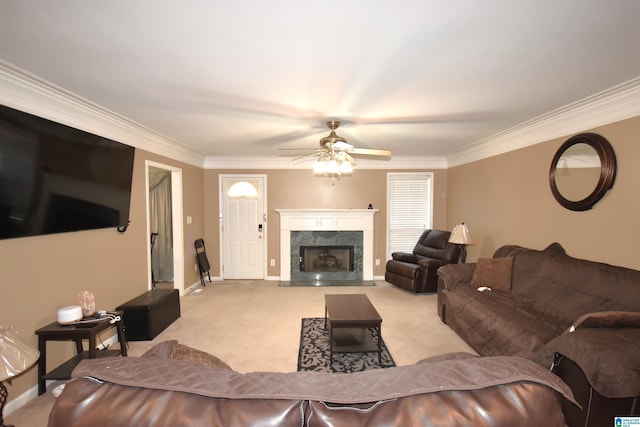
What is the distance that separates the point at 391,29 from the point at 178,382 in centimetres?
189

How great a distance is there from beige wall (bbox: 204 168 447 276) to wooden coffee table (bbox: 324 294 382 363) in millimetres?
2691

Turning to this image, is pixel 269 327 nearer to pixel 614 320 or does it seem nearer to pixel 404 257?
pixel 404 257

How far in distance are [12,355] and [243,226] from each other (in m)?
4.38

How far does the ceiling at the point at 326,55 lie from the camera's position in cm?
143

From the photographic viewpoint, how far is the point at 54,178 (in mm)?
2367

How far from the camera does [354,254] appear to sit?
19.0ft

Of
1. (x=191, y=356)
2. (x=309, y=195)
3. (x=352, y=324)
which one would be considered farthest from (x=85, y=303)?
(x=309, y=195)

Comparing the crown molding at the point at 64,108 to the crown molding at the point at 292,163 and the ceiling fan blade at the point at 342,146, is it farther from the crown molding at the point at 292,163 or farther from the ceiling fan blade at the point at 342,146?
the ceiling fan blade at the point at 342,146

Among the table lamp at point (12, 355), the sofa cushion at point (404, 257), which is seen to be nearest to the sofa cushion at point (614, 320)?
the sofa cushion at point (404, 257)

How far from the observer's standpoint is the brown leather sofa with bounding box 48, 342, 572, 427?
29.9 inches

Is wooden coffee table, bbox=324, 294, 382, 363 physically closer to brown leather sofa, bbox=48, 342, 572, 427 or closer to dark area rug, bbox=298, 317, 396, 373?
dark area rug, bbox=298, 317, 396, 373

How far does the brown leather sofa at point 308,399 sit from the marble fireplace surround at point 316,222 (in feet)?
16.0

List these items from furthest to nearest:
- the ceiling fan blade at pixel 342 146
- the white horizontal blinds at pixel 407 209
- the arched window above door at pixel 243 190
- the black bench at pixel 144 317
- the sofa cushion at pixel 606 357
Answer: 1. the white horizontal blinds at pixel 407 209
2. the arched window above door at pixel 243 190
3. the black bench at pixel 144 317
4. the ceiling fan blade at pixel 342 146
5. the sofa cushion at pixel 606 357

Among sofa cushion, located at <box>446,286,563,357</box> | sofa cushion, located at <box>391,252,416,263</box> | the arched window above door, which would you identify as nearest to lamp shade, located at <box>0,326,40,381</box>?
sofa cushion, located at <box>446,286,563,357</box>
